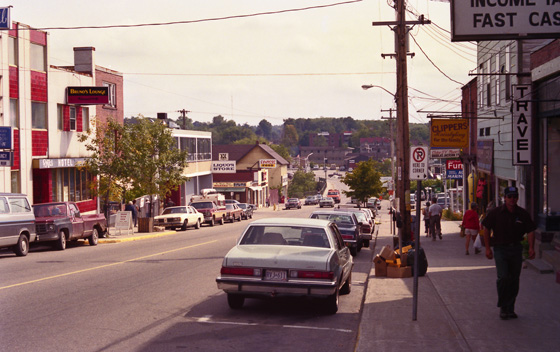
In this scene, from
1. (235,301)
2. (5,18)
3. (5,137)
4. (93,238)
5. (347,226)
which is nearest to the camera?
(235,301)

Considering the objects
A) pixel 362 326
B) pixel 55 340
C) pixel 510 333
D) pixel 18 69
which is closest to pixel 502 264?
pixel 510 333

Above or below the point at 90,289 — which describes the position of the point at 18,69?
above

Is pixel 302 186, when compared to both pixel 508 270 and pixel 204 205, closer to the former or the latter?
pixel 204 205

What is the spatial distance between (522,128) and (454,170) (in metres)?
19.5

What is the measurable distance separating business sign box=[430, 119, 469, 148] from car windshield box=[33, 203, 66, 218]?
15497 millimetres

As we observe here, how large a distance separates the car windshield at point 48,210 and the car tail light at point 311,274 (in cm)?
1677

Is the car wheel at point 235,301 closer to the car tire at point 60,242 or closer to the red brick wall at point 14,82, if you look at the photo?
the car tire at point 60,242

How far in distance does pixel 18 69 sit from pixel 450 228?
78.3ft

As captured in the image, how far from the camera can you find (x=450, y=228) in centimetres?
3816

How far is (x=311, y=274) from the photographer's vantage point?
10.9 m

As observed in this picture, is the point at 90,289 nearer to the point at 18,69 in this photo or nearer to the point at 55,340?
the point at 55,340

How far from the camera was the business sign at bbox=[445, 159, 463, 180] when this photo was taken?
37250mm

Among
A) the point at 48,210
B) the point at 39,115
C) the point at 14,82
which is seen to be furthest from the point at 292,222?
the point at 39,115

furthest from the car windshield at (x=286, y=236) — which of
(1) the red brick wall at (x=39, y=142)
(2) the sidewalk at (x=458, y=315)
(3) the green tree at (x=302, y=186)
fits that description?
(3) the green tree at (x=302, y=186)
